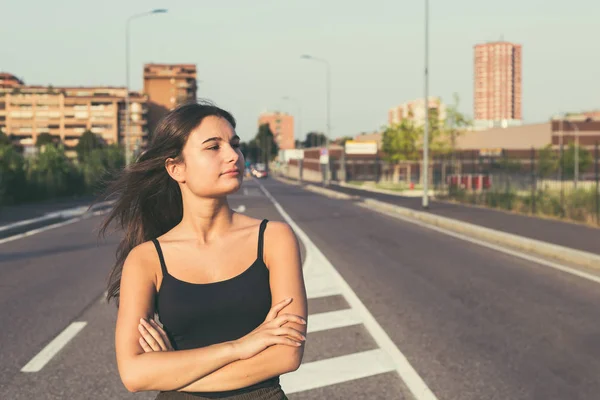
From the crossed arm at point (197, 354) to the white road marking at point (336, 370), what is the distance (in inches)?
155

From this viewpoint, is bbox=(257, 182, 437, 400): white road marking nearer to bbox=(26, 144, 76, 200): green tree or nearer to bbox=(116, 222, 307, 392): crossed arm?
bbox=(116, 222, 307, 392): crossed arm

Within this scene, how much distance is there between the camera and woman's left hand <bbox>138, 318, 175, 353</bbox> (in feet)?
8.07

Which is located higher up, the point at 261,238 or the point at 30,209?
the point at 261,238

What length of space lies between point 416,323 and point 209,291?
692 centimetres

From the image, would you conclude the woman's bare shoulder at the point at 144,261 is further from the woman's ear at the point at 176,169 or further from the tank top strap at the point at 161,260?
the woman's ear at the point at 176,169

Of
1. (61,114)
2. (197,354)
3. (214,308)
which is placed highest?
(61,114)

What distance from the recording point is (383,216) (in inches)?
1164

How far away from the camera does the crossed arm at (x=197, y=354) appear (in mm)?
2428

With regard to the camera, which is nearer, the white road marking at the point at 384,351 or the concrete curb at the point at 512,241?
the white road marking at the point at 384,351

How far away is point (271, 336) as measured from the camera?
243 cm

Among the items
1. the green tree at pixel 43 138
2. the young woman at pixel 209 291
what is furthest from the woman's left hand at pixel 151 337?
the green tree at pixel 43 138

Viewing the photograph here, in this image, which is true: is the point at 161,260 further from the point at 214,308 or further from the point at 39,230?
the point at 39,230

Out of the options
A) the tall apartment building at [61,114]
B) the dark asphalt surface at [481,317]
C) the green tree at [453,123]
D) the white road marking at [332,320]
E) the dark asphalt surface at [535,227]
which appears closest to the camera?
the dark asphalt surface at [481,317]

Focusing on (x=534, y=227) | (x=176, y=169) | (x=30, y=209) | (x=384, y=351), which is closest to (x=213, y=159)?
(x=176, y=169)
